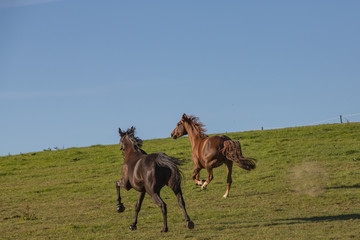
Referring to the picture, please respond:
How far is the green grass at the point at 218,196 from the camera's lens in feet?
42.1

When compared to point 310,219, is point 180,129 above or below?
above

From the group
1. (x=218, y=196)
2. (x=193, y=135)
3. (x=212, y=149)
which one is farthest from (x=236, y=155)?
(x=193, y=135)

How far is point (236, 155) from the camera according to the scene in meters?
17.4

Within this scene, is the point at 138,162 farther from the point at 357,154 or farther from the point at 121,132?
the point at 357,154

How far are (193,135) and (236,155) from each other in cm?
299

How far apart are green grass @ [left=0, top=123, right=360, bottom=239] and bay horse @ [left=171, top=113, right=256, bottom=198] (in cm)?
99

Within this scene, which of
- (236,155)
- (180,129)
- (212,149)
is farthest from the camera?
(180,129)

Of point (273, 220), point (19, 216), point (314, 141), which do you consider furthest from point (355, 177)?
point (19, 216)

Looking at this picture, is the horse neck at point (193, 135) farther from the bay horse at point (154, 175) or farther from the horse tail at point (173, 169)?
the horse tail at point (173, 169)

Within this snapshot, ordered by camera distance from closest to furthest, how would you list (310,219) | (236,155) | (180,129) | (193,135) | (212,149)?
(310,219), (236,155), (212,149), (193,135), (180,129)

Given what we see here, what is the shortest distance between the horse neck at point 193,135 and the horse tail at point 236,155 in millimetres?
1833

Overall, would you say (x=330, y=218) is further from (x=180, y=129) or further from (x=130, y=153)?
(x=180, y=129)

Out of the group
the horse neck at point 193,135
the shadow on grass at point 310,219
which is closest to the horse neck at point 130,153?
the shadow on grass at point 310,219

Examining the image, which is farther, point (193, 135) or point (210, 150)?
point (193, 135)
